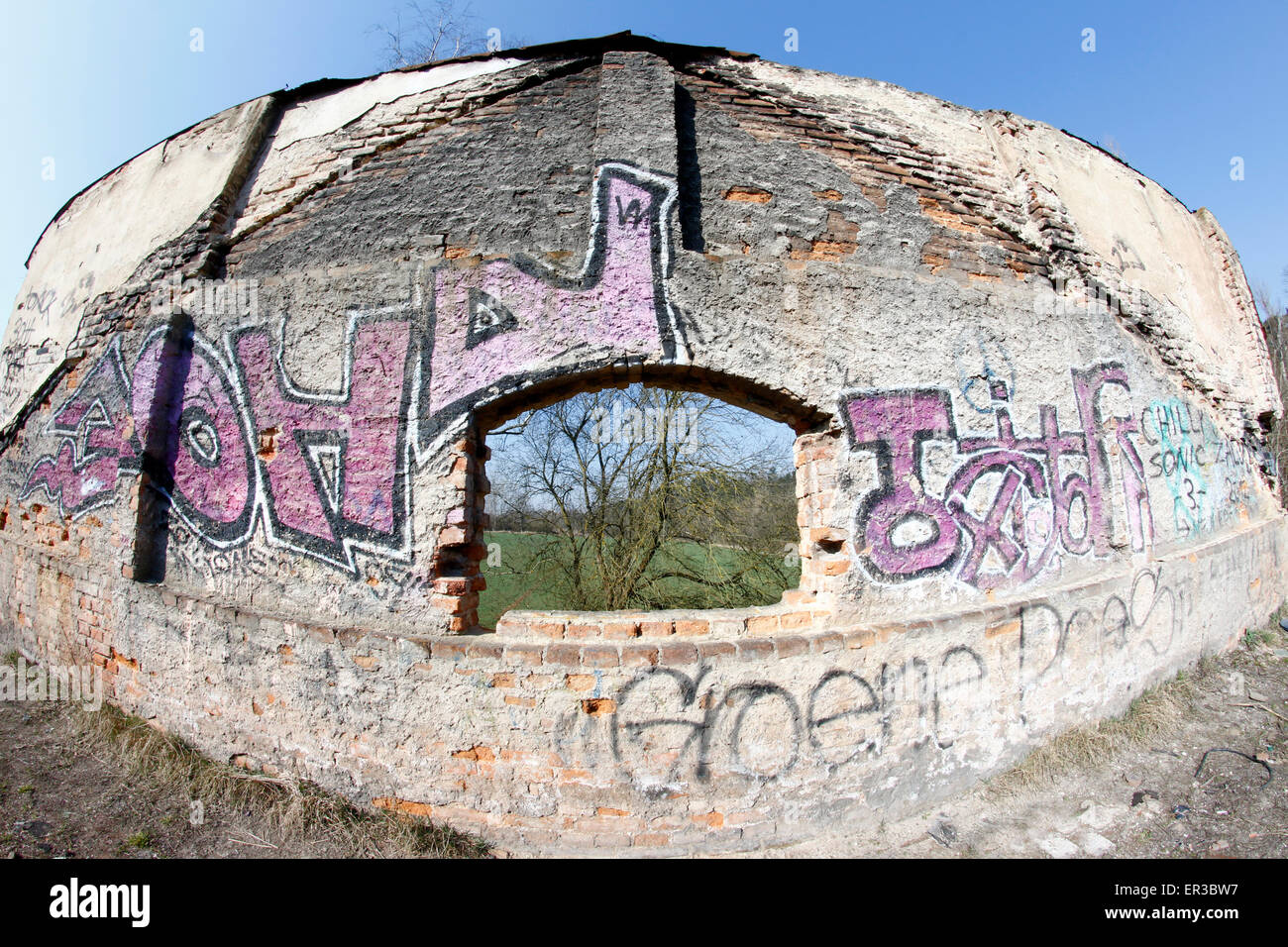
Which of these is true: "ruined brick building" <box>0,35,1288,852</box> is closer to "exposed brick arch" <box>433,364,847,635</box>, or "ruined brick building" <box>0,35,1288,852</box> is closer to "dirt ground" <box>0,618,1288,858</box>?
"exposed brick arch" <box>433,364,847,635</box>

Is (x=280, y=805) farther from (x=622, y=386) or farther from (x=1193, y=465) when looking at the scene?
(x=1193, y=465)

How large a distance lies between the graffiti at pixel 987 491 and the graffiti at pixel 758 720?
0.59 meters

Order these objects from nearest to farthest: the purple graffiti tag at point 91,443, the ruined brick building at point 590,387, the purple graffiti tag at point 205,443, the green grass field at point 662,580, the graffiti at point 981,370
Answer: the ruined brick building at point 590,387 < the purple graffiti tag at point 205,443 < the graffiti at point 981,370 < the purple graffiti tag at point 91,443 < the green grass field at point 662,580

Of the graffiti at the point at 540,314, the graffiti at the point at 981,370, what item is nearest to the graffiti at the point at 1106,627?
the graffiti at the point at 981,370

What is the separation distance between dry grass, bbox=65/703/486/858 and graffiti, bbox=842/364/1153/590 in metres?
2.54

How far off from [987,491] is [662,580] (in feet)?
18.5

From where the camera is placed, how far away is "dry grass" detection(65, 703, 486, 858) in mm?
2609

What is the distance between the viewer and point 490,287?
2967 mm

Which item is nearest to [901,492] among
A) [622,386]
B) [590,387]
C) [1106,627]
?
[622,386]

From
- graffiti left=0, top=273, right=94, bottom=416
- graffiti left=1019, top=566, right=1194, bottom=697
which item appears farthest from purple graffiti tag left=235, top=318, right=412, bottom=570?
graffiti left=1019, top=566, right=1194, bottom=697

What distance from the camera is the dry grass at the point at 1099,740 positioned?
3195 millimetres

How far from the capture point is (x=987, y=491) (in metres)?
3.31

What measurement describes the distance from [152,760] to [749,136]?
4.91 m

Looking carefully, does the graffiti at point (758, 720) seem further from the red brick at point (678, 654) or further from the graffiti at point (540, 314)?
the graffiti at point (540, 314)
